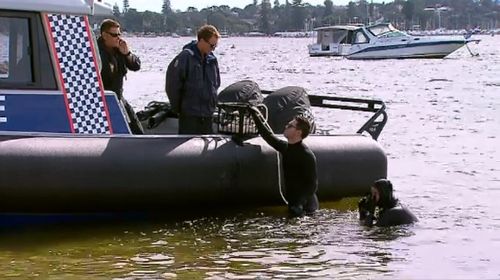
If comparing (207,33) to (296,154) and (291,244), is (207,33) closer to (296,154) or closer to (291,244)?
(296,154)

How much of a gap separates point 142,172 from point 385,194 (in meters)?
2.31

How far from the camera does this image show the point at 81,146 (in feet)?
30.7

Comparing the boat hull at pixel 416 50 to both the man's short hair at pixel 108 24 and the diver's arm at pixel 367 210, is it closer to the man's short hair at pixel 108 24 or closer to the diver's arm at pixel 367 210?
the diver's arm at pixel 367 210

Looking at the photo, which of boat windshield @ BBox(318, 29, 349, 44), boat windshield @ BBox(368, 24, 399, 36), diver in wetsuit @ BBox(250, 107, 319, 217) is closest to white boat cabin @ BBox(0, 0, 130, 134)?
diver in wetsuit @ BBox(250, 107, 319, 217)

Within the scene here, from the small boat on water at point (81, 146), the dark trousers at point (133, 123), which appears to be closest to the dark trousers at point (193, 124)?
the small boat on water at point (81, 146)

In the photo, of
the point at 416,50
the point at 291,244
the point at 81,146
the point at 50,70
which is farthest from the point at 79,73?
the point at 416,50

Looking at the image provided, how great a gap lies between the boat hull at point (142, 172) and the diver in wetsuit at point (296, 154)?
21 centimetres

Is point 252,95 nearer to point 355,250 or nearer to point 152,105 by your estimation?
point 152,105

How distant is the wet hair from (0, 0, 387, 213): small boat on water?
42.3 inches

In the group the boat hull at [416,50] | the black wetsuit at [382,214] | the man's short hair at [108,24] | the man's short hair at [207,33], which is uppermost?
the man's short hair at [108,24]

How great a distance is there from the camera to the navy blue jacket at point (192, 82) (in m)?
10.2

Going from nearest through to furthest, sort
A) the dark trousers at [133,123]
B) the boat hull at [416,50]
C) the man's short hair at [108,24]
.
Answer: the man's short hair at [108,24], the dark trousers at [133,123], the boat hull at [416,50]

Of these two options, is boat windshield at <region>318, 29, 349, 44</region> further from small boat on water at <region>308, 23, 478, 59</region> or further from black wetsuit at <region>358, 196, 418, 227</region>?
black wetsuit at <region>358, 196, 418, 227</region>

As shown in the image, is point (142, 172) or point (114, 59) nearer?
point (142, 172)
